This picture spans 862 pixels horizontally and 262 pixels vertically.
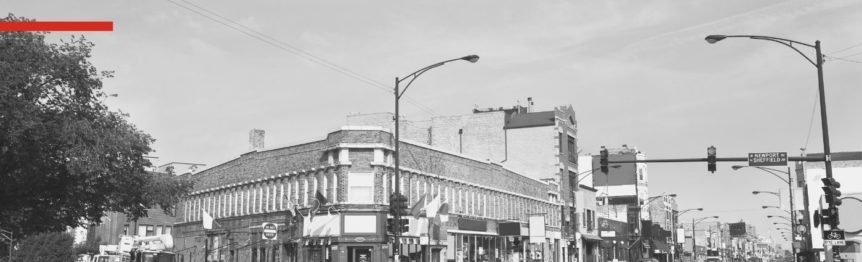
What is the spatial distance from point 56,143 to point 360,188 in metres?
18.2

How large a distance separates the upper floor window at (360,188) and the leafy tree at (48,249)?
6361 centimetres

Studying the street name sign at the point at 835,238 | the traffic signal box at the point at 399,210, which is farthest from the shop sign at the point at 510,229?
the street name sign at the point at 835,238

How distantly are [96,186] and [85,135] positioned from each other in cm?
539

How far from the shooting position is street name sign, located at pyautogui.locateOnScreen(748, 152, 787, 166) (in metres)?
31.0

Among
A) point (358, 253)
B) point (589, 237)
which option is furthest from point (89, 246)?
point (358, 253)

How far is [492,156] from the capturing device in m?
74.7

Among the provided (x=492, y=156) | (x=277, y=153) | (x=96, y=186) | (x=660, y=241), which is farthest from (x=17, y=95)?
(x=660, y=241)

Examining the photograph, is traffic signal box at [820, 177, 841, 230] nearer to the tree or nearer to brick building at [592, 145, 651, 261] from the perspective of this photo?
the tree

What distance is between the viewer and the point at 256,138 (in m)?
59.7

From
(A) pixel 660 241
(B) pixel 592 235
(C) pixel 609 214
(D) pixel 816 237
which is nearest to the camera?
(D) pixel 816 237

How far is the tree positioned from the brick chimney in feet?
71.8

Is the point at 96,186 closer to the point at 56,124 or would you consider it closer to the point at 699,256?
the point at 56,124

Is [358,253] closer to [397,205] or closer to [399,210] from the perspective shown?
[399,210]

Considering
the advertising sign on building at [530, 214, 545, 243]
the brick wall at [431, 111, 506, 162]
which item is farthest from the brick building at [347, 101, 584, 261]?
the advertising sign on building at [530, 214, 545, 243]
